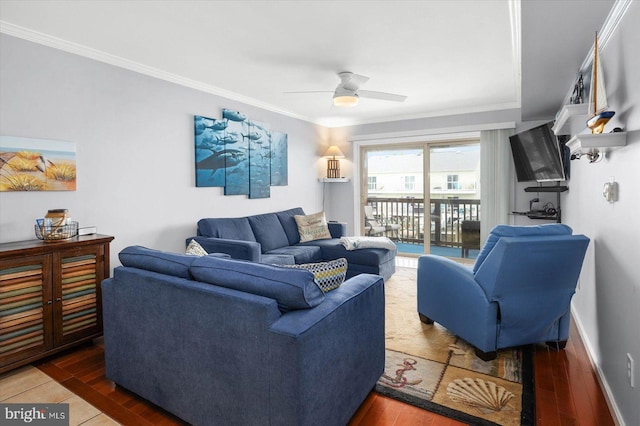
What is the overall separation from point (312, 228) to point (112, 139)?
2.71 m

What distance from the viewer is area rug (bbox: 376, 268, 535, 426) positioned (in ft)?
6.33

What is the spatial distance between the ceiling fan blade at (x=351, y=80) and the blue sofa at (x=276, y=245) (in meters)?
1.88

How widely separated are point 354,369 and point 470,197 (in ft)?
14.8

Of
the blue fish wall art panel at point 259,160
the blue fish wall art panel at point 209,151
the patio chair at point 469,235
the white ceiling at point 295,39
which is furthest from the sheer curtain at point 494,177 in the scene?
the blue fish wall art panel at point 209,151

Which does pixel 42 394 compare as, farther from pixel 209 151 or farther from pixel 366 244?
pixel 366 244

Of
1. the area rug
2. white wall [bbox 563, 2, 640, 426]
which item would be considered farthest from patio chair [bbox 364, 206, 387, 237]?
white wall [bbox 563, 2, 640, 426]

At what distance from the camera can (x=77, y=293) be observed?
2666mm

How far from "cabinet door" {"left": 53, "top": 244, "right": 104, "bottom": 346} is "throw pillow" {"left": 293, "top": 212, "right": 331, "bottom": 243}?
2649 millimetres

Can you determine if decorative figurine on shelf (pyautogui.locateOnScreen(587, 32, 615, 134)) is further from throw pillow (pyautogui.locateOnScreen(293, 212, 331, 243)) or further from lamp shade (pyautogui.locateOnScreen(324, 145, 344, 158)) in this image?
lamp shade (pyautogui.locateOnScreen(324, 145, 344, 158))

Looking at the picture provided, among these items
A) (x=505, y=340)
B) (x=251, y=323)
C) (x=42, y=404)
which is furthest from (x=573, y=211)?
(x=42, y=404)

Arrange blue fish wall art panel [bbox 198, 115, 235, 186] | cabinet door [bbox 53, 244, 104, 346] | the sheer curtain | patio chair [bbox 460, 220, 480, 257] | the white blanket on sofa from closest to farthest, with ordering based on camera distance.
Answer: cabinet door [bbox 53, 244, 104, 346] → blue fish wall art panel [bbox 198, 115, 235, 186] → the white blanket on sofa → the sheer curtain → patio chair [bbox 460, 220, 480, 257]

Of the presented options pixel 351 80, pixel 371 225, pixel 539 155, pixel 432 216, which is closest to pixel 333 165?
pixel 371 225

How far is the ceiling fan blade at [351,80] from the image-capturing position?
11.5 ft

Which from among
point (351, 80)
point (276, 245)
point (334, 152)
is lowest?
point (276, 245)
